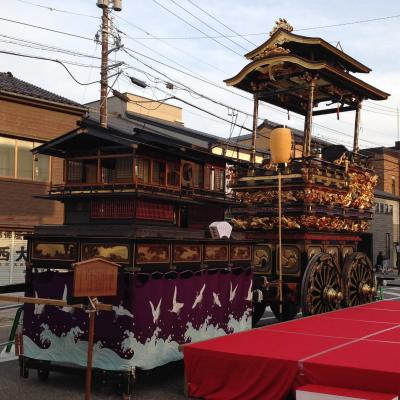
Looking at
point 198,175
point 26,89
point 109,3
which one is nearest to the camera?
point 198,175

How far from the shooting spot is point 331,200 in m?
11.4

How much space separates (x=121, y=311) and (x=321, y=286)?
16.9ft

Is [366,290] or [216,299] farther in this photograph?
[366,290]

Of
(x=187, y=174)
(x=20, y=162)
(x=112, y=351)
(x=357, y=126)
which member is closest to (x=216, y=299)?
(x=112, y=351)

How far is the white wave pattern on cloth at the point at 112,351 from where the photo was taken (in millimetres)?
6727

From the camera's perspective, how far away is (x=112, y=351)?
268 inches

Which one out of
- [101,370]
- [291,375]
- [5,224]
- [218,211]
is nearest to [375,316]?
[218,211]

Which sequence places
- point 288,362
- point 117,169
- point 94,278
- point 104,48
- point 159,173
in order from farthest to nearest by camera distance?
1. point 104,48
2. point 159,173
3. point 117,169
4. point 94,278
5. point 288,362

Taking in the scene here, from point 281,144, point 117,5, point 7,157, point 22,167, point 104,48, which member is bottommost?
point 281,144

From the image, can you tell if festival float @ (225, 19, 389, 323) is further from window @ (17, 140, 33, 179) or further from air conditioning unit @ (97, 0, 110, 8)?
window @ (17, 140, 33, 179)

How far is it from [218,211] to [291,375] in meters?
4.84

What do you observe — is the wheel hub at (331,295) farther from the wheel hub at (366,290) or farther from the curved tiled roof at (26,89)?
the curved tiled roof at (26,89)

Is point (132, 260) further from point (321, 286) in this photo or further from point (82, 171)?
point (321, 286)

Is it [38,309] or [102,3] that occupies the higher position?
[102,3]
